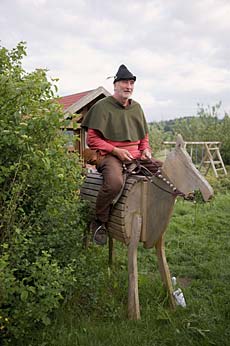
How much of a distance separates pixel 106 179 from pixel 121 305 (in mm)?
1227

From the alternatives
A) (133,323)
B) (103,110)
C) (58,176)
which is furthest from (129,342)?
(103,110)

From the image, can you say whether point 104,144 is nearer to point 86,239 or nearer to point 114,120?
point 114,120

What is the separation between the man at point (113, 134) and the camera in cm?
342

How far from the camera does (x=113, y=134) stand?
11.6 ft

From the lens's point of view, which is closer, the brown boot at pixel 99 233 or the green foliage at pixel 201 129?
the brown boot at pixel 99 233

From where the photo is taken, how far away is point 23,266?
2.50 m

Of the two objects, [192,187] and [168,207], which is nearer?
[192,187]

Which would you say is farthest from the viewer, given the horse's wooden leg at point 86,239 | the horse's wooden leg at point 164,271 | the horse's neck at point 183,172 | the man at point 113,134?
the horse's wooden leg at point 86,239

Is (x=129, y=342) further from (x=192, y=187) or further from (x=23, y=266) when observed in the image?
(x=192, y=187)

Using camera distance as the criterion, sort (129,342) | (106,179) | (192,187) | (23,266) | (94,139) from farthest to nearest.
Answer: (94,139), (106,179), (192,187), (129,342), (23,266)

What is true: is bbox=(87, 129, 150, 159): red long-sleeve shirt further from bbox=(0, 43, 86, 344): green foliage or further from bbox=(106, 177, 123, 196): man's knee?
bbox=(0, 43, 86, 344): green foliage

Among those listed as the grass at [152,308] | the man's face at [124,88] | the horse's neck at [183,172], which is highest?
the man's face at [124,88]

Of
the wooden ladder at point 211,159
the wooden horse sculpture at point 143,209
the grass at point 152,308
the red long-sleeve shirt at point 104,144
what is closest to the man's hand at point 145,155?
the red long-sleeve shirt at point 104,144

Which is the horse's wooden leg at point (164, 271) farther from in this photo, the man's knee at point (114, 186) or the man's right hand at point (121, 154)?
the man's right hand at point (121, 154)
